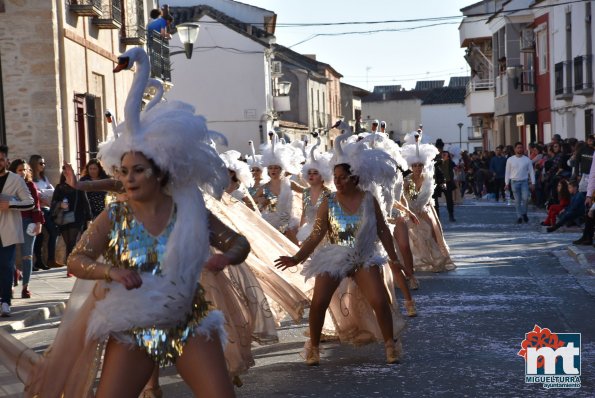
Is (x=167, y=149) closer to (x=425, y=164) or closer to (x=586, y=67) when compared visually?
(x=425, y=164)

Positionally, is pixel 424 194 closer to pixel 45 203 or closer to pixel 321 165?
pixel 321 165

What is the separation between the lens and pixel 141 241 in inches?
207

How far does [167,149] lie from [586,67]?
110 ft

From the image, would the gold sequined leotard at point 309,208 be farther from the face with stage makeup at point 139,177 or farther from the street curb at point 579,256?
the face with stage makeup at point 139,177

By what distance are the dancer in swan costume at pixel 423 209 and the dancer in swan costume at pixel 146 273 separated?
9.39 metres

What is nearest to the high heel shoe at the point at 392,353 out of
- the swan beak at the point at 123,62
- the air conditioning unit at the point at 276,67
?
the swan beak at the point at 123,62

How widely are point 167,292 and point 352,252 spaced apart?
12.6 ft

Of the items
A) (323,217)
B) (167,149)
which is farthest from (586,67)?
(167,149)

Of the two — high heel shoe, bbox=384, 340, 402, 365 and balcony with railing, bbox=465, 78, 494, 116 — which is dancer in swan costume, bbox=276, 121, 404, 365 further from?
balcony with railing, bbox=465, 78, 494, 116

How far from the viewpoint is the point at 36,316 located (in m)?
11.9

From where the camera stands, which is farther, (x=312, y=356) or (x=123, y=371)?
(x=312, y=356)

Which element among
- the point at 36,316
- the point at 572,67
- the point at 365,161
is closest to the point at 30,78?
the point at 36,316

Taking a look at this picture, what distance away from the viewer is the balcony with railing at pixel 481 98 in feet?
205

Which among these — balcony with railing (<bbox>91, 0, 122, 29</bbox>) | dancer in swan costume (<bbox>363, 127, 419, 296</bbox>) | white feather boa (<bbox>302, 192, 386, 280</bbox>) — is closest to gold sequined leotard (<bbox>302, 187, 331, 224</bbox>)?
dancer in swan costume (<bbox>363, 127, 419, 296</bbox>)
